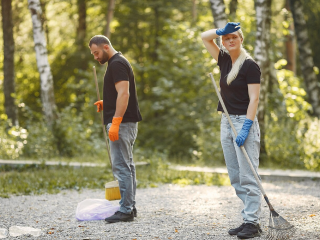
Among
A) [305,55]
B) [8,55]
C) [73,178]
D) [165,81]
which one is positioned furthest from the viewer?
[165,81]

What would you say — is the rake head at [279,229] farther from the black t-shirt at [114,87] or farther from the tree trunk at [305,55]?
the tree trunk at [305,55]

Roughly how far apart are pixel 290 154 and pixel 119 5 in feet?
43.8

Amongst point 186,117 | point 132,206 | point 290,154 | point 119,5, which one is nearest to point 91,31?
point 119,5

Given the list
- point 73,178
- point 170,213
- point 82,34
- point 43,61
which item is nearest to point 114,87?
point 170,213

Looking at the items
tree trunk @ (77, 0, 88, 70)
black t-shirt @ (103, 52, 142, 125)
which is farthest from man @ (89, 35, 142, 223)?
tree trunk @ (77, 0, 88, 70)

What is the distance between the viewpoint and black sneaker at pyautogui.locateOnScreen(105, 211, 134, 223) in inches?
192

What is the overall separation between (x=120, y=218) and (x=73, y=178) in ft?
10.8

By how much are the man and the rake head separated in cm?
161

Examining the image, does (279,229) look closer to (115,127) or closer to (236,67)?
(236,67)

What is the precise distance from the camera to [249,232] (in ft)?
13.5

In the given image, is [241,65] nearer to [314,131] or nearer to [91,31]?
[314,131]

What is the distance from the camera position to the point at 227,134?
4.23m

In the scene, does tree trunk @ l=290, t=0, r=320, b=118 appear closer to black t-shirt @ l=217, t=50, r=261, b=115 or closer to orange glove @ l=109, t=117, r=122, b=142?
black t-shirt @ l=217, t=50, r=261, b=115

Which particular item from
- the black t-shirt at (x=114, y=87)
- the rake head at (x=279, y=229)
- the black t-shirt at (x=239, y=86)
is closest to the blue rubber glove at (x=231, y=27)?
the black t-shirt at (x=239, y=86)
